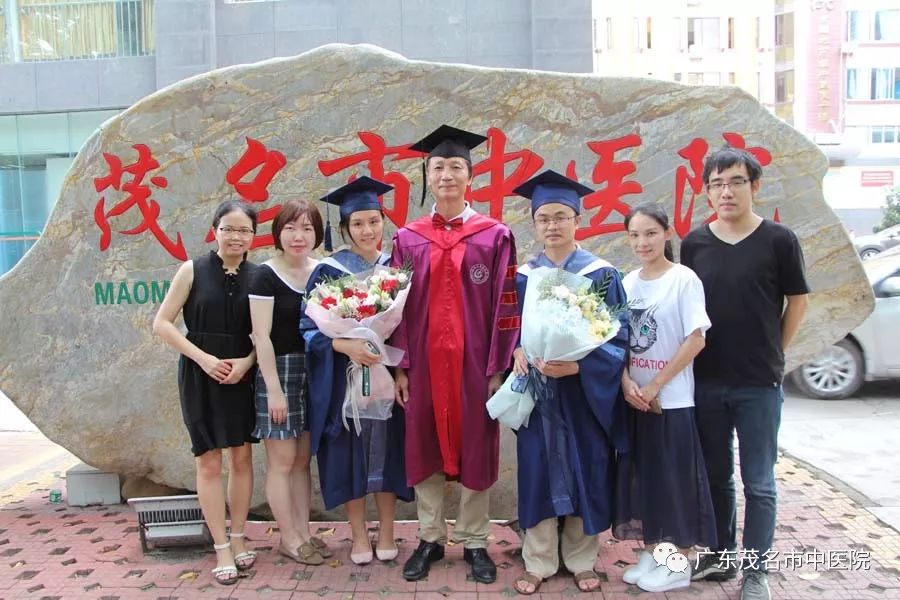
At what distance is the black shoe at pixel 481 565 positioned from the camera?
3023 mm

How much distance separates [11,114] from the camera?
11.4m

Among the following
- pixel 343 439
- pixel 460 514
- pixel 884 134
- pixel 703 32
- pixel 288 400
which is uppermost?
pixel 703 32

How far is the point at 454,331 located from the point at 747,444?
117 cm

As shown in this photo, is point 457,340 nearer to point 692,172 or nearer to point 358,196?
point 358,196

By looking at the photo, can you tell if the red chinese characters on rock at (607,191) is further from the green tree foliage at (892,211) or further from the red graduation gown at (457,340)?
the green tree foliage at (892,211)

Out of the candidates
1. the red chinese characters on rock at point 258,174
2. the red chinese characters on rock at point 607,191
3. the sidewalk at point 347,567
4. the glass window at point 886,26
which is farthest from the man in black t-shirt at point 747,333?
the glass window at point 886,26

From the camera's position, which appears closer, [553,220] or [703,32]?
[553,220]

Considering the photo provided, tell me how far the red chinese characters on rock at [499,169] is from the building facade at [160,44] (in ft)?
21.9

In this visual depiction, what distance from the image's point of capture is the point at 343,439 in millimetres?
3123

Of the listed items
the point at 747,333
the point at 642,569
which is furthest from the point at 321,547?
the point at 747,333

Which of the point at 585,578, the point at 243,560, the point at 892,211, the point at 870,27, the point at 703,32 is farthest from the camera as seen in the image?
the point at 703,32

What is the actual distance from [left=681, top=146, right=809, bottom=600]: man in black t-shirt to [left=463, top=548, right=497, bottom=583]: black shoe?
0.96 metres

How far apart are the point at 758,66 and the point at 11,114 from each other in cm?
2284

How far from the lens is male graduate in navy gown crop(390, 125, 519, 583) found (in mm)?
2971
